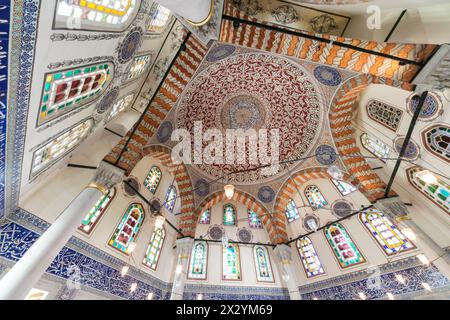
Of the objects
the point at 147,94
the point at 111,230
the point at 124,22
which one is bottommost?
the point at 111,230

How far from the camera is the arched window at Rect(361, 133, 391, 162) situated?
6840 mm

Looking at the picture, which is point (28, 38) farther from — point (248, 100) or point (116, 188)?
point (248, 100)

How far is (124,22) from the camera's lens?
3275 millimetres

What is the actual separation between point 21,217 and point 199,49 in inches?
235

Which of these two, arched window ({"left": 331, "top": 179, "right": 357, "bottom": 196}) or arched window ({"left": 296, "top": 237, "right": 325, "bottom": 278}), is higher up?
arched window ({"left": 331, "top": 179, "right": 357, "bottom": 196})

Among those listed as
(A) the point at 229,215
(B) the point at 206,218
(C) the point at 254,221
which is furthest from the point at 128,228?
(C) the point at 254,221

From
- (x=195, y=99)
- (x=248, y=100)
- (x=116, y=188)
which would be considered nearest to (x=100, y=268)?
(x=116, y=188)

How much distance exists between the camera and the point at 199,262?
27.4 ft

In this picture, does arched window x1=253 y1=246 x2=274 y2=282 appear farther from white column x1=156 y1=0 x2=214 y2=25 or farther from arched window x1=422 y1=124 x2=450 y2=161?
white column x1=156 y1=0 x2=214 y2=25

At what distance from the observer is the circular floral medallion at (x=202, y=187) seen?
9.08m

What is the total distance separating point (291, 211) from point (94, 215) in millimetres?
7922

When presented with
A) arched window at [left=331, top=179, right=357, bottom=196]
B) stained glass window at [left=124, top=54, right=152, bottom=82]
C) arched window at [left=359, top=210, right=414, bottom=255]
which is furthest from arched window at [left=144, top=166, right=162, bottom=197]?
arched window at [left=359, top=210, right=414, bottom=255]

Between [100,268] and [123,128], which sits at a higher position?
[123,128]

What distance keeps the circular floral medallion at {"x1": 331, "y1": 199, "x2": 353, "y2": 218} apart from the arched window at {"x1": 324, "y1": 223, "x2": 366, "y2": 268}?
0.45m
